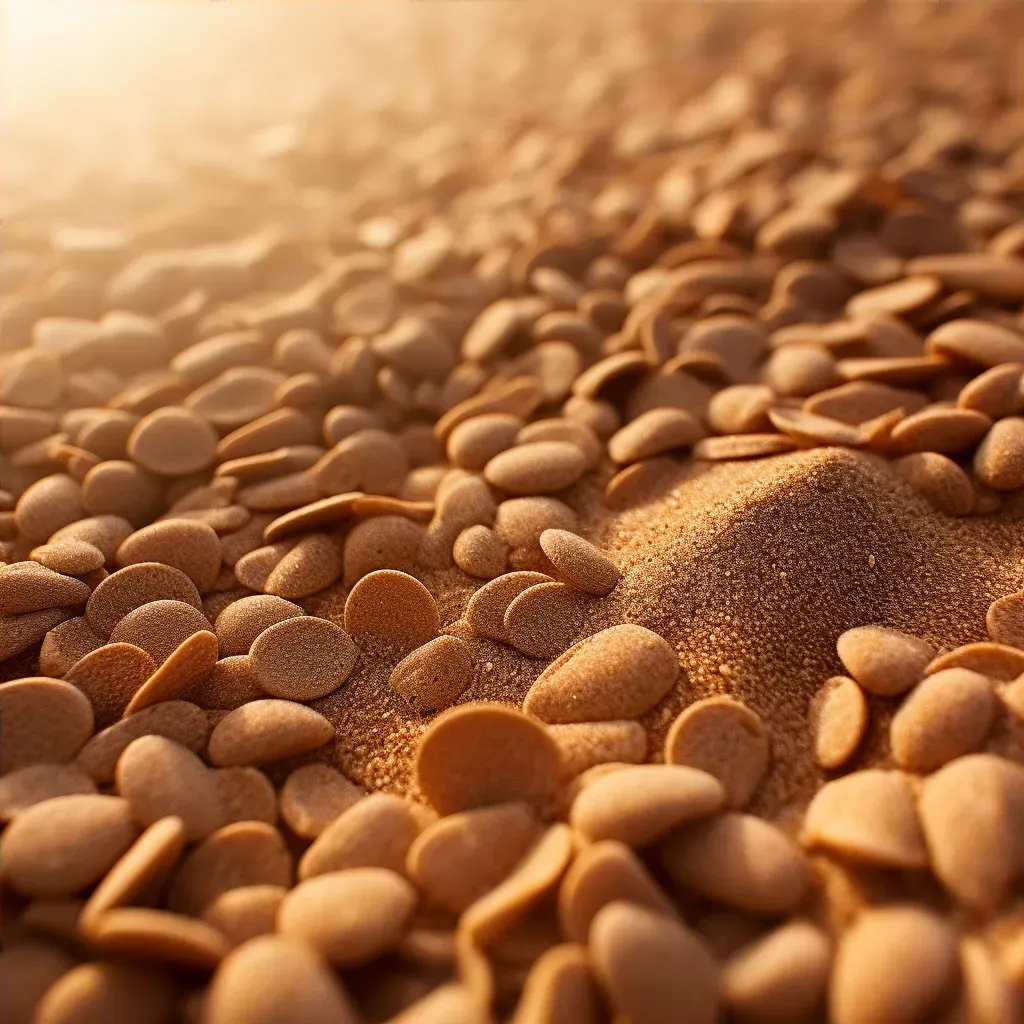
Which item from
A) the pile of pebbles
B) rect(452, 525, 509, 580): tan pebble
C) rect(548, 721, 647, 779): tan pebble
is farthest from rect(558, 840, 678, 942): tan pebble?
rect(452, 525, 509, 580): tan pebble

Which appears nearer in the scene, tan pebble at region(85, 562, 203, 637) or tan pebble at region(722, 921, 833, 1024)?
tan pebble at region(722, 921, 833, 1024)

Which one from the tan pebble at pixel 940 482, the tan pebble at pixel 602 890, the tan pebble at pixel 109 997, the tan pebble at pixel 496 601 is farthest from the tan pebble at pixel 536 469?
the tan pebble at pixel 109 997

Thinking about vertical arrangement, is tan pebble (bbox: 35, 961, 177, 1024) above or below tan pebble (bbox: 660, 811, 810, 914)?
above

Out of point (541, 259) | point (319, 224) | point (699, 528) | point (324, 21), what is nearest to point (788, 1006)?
point (699, 528)

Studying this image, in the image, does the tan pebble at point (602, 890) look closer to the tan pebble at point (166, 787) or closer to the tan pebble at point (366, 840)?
the tan pebble at point (366, 840)

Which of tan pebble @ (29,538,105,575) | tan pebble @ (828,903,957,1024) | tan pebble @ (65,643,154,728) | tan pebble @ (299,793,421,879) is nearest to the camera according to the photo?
tan pebble @ (828,903,957,1024)

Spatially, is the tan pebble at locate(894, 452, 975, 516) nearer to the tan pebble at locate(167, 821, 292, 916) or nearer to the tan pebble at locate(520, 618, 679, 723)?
the tan pebble at locate(520, 618, 679, 723)

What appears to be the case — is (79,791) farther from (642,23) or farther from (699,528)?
(642,23)

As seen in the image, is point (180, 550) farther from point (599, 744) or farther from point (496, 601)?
point (599, 744)
